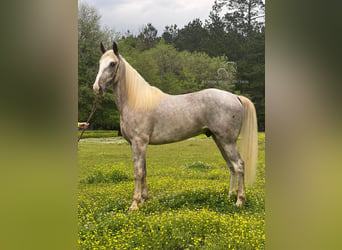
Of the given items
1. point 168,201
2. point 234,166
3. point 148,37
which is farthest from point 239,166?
point 148,37

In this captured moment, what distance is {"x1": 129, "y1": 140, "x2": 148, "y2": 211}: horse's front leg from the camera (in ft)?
9.00

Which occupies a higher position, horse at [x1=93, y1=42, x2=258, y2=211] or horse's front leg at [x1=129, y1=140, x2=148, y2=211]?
horse at [x1=93, y1=42, x2=258, y2=211]

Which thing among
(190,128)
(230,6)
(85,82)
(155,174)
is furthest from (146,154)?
(230,6)

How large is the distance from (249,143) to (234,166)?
0.95 ft

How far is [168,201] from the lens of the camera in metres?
2.80

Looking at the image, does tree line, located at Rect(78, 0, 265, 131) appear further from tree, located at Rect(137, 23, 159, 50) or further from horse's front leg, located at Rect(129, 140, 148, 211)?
horse's front leg, located at Rect(129, 140, 148, 211)

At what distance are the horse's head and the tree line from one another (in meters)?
0.10

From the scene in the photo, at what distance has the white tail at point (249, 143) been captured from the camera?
277cm

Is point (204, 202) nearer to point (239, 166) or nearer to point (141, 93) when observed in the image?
point (239, 166)

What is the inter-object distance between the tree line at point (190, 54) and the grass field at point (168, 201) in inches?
17.3

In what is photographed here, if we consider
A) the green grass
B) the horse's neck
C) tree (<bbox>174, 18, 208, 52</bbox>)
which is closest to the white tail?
tree (<bbox>174, 18, 208, 52</bbox>)

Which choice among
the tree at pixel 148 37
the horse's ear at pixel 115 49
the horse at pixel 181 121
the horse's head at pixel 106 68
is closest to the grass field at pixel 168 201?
the horse at pixel 181 121

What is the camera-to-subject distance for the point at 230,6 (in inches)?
103

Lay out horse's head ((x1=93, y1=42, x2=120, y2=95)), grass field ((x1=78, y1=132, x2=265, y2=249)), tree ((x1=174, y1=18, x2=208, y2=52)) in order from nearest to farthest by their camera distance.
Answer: grass field ((x1=78, y1=132, x2=265, y2=249)), horse's head ((x1=93, y1=42, x2=120, y2=95)), tree ((x1=174, y1=18, x2=208, y2=52))
